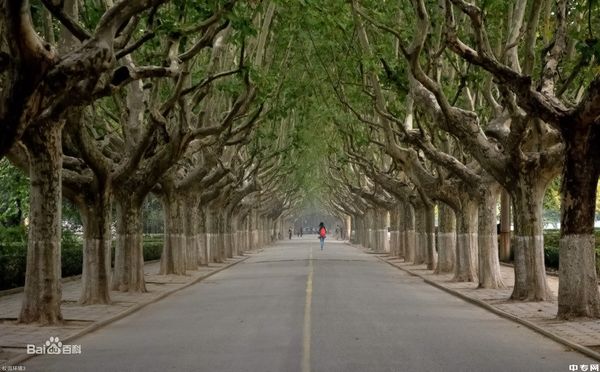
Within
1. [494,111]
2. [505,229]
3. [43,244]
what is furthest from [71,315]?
[505,229]

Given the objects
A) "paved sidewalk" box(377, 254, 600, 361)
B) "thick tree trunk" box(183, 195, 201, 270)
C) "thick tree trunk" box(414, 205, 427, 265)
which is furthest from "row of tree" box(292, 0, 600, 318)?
"thick tree trunk" box(183, 195, 201, 270)

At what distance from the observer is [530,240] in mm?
17703

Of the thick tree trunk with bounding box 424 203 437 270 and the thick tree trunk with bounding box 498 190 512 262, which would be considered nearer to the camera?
the thick tree trunk with bounding box 424 203 437 270

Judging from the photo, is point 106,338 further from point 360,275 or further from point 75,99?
point 360,275

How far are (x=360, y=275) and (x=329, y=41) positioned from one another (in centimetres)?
846

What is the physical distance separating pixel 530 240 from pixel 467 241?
6.49 meters

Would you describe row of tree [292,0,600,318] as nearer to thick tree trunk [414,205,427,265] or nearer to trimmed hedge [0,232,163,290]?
thick tree trunk [414,205,427,265]

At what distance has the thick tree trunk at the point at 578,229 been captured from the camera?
13.9 m

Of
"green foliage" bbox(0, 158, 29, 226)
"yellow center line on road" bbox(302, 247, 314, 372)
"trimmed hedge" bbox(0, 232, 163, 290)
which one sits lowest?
"yellow center line on road" bbox(302, 247, 314, 372)

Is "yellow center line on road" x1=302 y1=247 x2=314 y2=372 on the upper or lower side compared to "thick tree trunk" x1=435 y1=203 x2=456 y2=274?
lower
